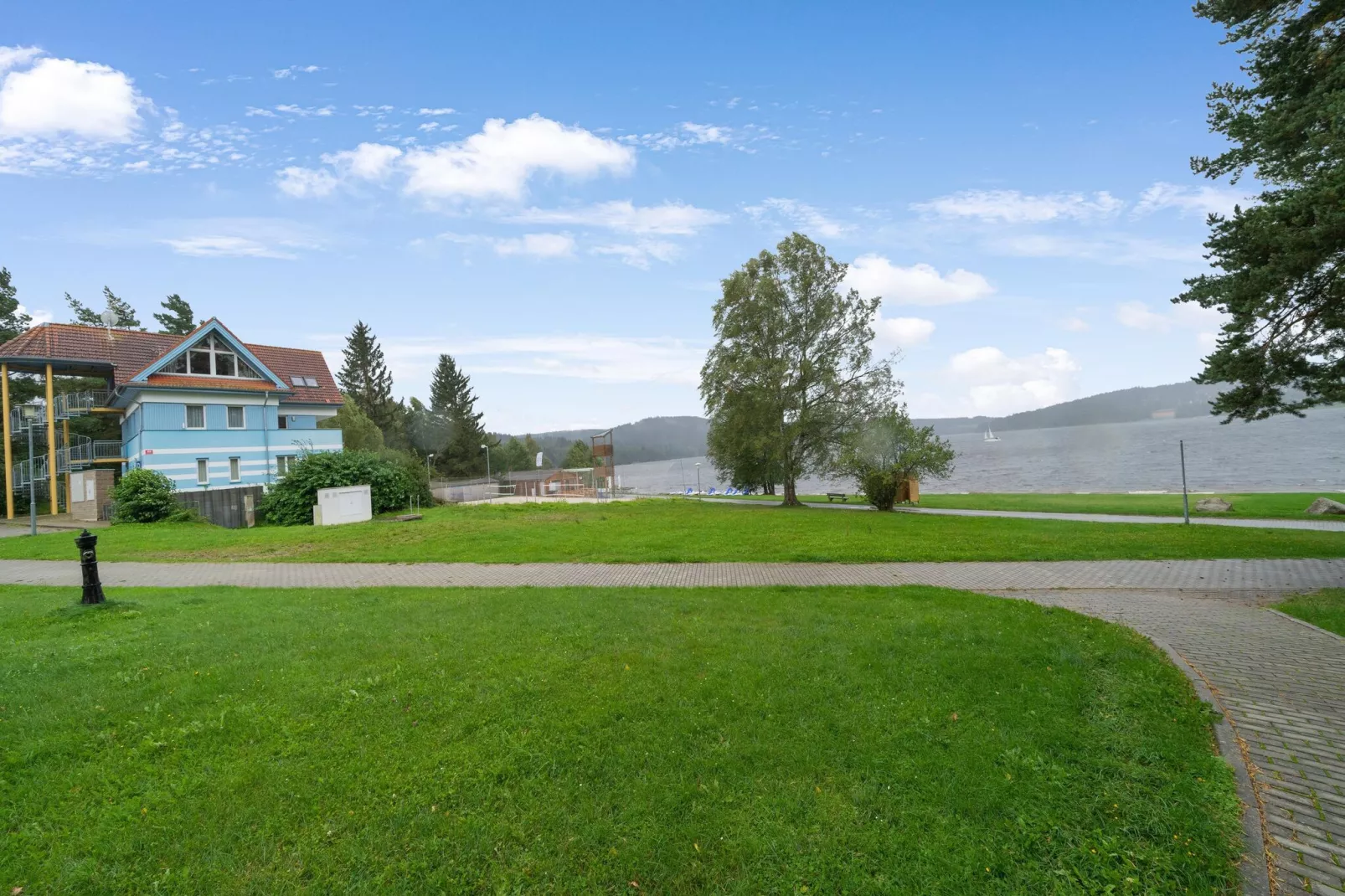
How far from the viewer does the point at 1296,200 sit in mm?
7617

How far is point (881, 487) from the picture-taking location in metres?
27.8

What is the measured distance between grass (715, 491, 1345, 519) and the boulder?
13.5 inches

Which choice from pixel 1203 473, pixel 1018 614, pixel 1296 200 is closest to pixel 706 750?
pixel 1018 614

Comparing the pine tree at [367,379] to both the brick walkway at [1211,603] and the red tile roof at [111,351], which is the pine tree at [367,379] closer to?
the red tile roof at [111,351]

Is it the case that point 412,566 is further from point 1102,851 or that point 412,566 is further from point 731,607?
point 1102,851

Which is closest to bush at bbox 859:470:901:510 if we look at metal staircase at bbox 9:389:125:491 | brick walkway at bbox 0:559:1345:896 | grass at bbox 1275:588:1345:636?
brick walkway at bbox 0:559:1345:896

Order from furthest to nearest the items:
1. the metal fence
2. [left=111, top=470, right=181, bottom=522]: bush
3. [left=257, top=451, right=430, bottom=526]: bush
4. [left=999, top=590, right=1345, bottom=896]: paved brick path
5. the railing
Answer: the railing < [left=257, top=451, right=430, bottom=526]: bush < the metal fence < [left=111, top=470, right=181, bottom=522]: bush < [left=999, top=590, right=1345, bottom=896]: paved brick path

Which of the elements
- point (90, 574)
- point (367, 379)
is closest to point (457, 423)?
point (367, 379)

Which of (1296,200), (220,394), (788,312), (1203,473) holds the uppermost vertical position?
(788,312)

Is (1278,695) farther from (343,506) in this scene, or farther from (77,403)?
(77,403)

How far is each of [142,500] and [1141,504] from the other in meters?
37.4

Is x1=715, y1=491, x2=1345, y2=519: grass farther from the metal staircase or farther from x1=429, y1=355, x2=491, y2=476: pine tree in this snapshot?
x1=429, y1=355, x2=491, y2=476: pine tree

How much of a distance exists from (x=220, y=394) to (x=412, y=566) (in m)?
25.1

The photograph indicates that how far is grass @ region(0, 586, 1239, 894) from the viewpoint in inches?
136
